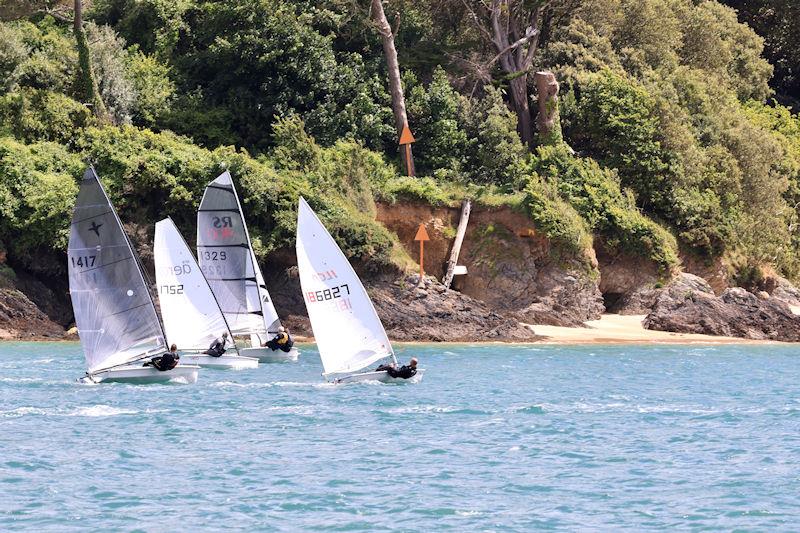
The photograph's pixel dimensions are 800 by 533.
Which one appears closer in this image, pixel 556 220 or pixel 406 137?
pixel 556 220

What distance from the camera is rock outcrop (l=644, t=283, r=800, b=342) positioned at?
50.8 meters

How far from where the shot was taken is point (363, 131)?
5491 centimetres

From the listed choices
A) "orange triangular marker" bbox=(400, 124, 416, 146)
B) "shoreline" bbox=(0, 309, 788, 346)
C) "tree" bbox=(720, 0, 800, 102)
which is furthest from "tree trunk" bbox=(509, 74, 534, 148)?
"tree" bbox=(720, 0, 800, 102)

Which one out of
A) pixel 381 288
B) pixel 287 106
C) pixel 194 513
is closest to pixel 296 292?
pixel 381 288

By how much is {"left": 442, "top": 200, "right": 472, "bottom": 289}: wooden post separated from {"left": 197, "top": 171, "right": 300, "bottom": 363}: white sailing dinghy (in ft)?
33.6

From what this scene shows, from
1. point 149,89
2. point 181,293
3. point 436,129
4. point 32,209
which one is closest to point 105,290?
point 181,293

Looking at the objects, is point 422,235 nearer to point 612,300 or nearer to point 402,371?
point 612,300

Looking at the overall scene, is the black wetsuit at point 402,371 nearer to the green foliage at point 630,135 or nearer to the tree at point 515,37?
the green foliage at point 630,135

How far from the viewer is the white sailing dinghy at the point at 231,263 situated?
135 feet

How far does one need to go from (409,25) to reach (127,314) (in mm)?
30092

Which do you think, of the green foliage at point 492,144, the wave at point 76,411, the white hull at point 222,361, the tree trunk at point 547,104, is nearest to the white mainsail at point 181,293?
the white hull at point 222,361

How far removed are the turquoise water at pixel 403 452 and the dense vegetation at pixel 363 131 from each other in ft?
38.9

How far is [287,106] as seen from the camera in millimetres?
55031

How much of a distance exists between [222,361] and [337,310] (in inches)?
254
